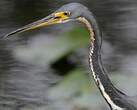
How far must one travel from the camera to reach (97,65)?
486cm

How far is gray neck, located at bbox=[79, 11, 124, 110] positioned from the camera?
4.79 m

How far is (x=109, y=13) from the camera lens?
772 centimetres

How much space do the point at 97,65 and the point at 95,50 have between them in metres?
0.09

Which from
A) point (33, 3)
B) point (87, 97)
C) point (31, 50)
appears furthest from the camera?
point (33, 3)

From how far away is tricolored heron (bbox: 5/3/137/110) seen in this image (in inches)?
189

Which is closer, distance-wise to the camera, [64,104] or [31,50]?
[64,104]

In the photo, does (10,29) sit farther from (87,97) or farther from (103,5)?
(87,97)

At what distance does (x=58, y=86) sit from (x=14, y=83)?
Result: 2.67ft

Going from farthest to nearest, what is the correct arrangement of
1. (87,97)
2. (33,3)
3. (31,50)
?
(33,3)
(31,50)
(87,97)

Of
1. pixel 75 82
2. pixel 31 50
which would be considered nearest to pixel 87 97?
pixel 75 82

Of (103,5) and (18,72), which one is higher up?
(103,5)

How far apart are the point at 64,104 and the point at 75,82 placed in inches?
11.9

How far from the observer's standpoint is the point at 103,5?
7.72 metres

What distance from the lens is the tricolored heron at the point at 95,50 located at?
480 cm
